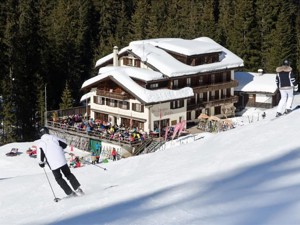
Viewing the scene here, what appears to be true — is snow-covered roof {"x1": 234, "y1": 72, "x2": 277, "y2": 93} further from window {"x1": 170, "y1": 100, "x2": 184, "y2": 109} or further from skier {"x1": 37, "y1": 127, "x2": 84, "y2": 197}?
skier {"x1": 37, "y1": 127, "x2": 84, "y2": 197}

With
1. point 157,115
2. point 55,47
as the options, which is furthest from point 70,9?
point 157,115

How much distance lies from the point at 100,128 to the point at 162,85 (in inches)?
200

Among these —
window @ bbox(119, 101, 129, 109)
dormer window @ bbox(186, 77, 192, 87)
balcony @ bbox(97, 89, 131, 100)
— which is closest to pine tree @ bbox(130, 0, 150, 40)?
dormer window @ bbox(186, 77, 192, 87)

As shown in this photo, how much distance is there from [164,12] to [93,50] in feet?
38.9

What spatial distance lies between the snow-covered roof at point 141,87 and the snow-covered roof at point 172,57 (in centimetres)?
90

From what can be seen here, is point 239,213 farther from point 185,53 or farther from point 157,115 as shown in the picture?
point 185,53

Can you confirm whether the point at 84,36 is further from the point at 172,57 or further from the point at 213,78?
the point at 213,78

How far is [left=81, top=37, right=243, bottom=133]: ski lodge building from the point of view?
108ft

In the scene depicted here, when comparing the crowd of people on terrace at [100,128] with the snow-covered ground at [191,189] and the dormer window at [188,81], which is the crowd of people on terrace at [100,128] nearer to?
the dormer window at [188,81]

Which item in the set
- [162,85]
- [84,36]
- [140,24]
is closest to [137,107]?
[162,85]

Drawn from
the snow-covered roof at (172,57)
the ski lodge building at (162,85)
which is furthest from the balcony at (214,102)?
the snow-covered roof at (172,57)

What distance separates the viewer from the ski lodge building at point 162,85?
3297 cm

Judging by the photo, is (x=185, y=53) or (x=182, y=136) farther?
(x=185, y=53)

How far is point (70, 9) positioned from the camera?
5881 centimetres
